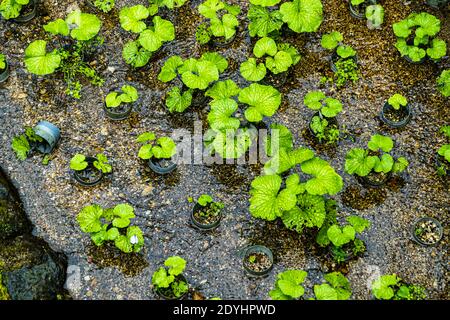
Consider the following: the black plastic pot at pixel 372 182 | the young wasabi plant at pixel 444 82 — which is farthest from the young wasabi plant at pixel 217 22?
the young wasabi plant at pixel 444 82

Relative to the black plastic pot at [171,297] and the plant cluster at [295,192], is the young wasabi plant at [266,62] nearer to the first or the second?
the plant cluster at [295,192]

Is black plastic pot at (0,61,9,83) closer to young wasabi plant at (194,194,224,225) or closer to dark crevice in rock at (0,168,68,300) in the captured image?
dark crevice in rock at (0,168,68,300)

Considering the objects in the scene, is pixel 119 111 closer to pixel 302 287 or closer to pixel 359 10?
pixel 302 287

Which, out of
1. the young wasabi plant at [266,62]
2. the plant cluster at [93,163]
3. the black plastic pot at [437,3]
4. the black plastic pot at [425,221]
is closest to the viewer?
the black plastic pot at [425,221]

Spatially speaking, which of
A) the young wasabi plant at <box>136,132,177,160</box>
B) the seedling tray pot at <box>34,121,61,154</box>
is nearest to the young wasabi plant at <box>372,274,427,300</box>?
the young wasabi plant at <box>136,132,177,160</box>
